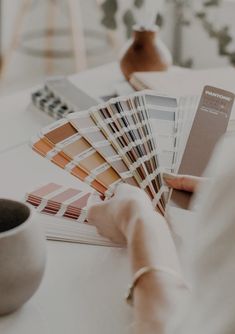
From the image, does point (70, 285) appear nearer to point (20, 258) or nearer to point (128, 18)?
point (20, 258)

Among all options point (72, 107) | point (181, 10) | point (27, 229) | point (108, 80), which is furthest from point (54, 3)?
point (27, 229)

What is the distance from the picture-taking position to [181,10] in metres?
2.69

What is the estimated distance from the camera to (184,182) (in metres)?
0.87

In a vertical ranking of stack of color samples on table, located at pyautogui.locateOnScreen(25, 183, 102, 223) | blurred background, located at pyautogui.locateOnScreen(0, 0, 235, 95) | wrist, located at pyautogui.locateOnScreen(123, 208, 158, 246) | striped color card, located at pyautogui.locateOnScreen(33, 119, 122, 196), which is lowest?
blurred background, located at pyautogui.locateOnScreen(0, 0, 235, 95)

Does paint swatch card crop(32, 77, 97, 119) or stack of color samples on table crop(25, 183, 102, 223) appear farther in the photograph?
paint swatch card crop(32, 77, 97, 119)

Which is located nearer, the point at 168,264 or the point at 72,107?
the point at 168,264

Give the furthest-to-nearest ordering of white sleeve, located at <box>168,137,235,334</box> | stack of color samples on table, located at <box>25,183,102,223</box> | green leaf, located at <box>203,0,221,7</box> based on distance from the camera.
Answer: green leaf, located at <box>203,0,221,7</box> < stack of color samples on table, located at <box>25,183,102,223</box> < white sleeve, located at <box>168,137,235,334</box>

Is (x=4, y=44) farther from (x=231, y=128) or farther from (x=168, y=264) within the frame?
(x=168, y=264)

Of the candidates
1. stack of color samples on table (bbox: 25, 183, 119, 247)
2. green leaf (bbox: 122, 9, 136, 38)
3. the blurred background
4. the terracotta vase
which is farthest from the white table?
green leaf (bbox: 122, 9, 136, 38)

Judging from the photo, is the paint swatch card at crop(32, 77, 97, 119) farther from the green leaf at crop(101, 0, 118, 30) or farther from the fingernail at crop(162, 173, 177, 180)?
the green leaf at crop(101, 0, 118, 30)

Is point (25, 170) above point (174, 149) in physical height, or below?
below

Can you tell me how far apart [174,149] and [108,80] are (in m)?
0.56

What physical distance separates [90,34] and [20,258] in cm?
264

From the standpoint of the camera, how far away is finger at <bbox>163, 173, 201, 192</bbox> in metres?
0.87
